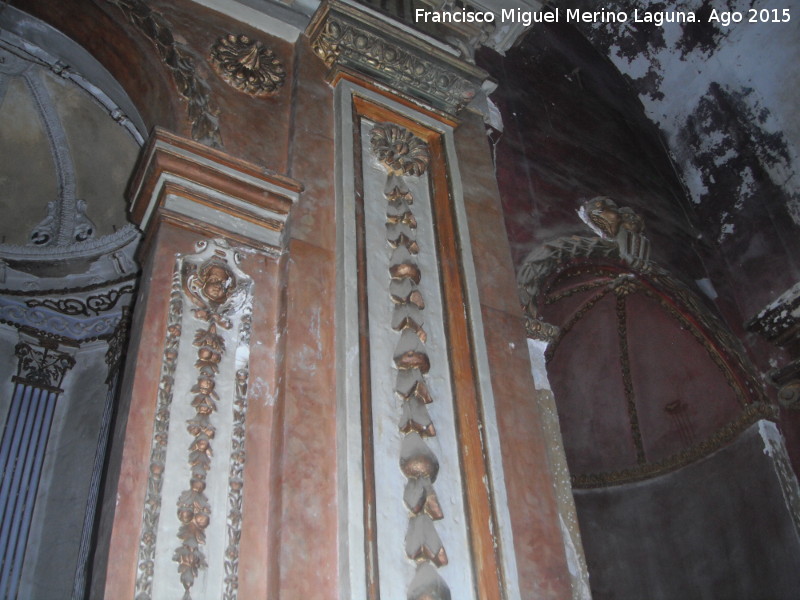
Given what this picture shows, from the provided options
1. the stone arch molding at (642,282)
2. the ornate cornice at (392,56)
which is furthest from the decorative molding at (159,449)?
the stone arch molding at (642,282)

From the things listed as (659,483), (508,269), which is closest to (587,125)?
(508,269)

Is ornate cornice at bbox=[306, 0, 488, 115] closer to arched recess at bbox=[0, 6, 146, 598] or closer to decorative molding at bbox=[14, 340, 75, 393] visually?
arched recess at bbox=[0, 6, 146, 598]

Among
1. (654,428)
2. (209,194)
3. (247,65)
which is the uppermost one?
(247,65)

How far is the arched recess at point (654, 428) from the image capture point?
4285 millimetres

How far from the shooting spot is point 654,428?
5.48 m

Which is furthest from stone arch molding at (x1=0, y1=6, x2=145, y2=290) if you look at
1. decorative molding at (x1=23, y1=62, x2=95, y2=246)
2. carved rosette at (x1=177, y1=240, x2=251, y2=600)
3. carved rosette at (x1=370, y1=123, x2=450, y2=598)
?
carved rosette at (x1=177, y1=240, x2=251, y2=600)

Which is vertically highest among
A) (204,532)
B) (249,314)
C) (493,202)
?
(493,202)

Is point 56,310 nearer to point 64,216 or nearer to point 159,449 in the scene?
point 64,216

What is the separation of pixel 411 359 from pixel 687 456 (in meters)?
3.27

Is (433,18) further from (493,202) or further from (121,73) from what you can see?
(121,73)

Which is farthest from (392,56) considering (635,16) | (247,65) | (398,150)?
(635,16)

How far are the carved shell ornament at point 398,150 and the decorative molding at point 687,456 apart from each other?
2.58m

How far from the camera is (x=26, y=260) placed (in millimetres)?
4973

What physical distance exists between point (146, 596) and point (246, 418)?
59 centimetres
